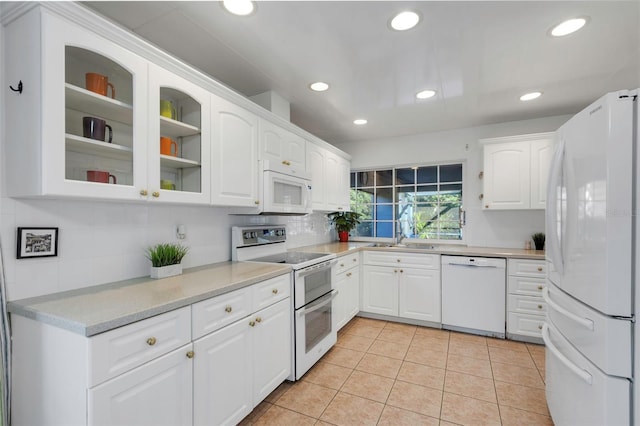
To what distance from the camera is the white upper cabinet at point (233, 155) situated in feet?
6.40

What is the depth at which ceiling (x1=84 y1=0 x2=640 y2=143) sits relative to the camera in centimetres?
158

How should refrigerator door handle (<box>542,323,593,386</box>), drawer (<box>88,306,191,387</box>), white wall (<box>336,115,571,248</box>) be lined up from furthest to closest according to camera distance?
white wall (<box>336,115,571,248</box>)
refrigerator door handle (<box>542,323,593,386</box>)
drawer (<box>88,306,191,387</box>)

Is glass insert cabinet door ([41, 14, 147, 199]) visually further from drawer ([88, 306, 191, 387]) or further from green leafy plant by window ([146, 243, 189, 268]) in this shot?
drawer ([88, 306, 191, 387])

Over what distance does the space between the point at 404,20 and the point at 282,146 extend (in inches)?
54.4

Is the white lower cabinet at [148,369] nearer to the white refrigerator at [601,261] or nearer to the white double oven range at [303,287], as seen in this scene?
the white double oven range at [303,287]

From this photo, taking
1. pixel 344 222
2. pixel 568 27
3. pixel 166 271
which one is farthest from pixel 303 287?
pixel 568 27

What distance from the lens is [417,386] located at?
2.18 meters

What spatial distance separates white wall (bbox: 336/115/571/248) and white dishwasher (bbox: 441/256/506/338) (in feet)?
2.27

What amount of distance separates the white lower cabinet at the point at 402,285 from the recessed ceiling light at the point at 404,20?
234 cm

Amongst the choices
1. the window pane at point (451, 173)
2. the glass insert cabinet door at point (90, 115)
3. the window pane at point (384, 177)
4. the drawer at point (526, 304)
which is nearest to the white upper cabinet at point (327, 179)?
the window pane at point (384, 177)

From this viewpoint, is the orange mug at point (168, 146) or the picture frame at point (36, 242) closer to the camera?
the picture frame at point (36, 242)

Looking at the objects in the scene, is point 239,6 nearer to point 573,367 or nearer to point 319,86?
point 319,86

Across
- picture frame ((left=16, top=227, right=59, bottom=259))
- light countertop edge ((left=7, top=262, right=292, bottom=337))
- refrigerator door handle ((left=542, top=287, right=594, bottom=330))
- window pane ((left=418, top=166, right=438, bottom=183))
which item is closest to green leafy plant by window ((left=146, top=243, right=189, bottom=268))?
light countertop edge ((left=7, top=262, right=292, bottom=337))

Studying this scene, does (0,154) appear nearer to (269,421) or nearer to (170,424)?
(170,424)
